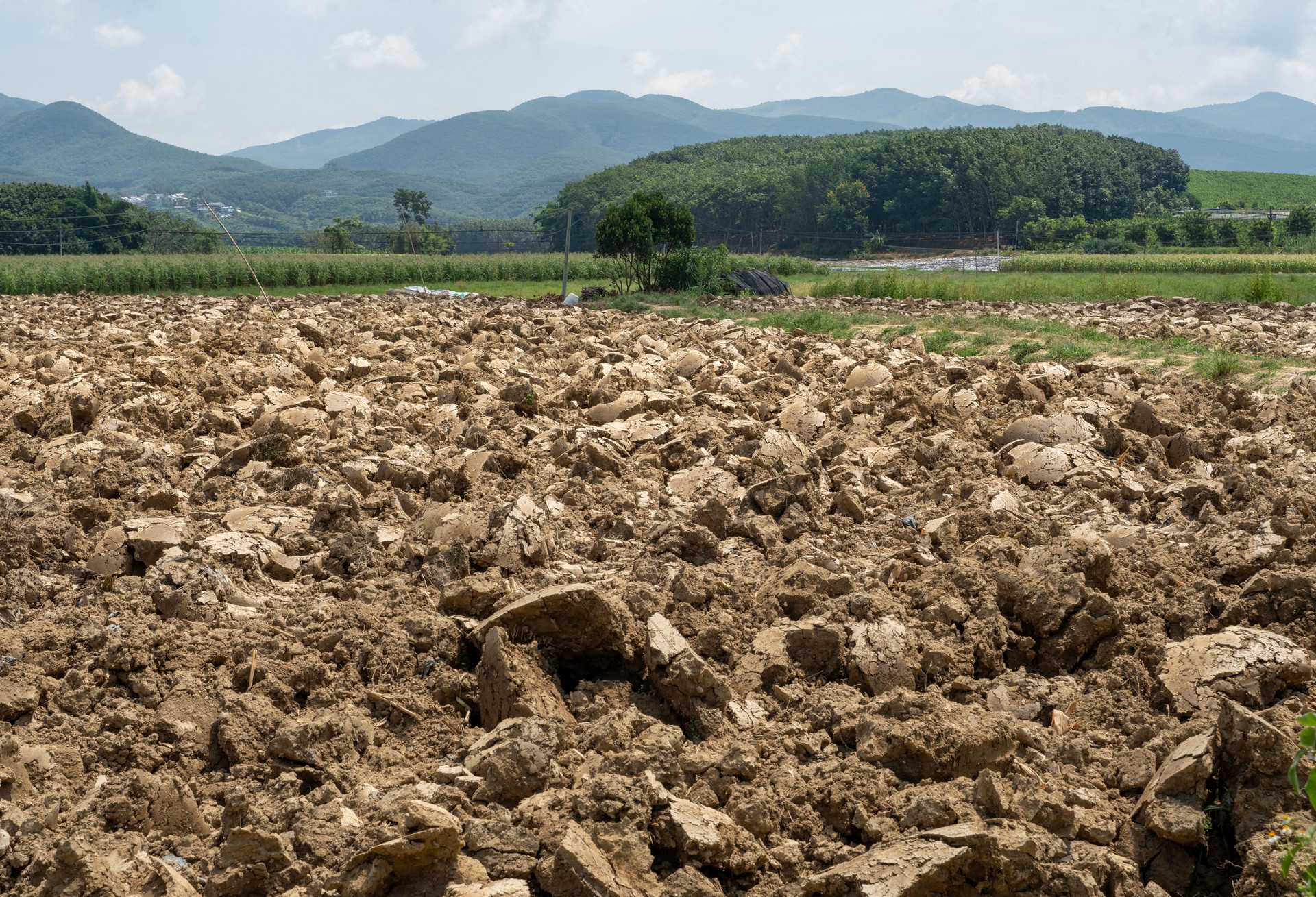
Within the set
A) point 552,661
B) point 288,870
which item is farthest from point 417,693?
point 288,870

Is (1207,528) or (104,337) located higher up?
(104,337)

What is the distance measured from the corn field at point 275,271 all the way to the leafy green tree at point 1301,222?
Answer: 93.7 feet

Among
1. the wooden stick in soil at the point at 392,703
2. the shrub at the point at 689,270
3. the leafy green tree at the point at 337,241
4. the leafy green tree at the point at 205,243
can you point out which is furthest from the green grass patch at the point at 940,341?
the leafy green tree at the point at 205,243

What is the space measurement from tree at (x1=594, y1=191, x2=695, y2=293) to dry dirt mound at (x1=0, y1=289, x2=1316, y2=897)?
1820 centimetres

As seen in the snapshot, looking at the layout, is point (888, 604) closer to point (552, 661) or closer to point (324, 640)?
point (552, 661)

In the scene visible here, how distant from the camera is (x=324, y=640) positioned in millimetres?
3939

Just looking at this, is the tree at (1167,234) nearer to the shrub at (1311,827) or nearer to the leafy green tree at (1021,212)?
the leafy green tree at (1021,212)

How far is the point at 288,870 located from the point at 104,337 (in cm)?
1052

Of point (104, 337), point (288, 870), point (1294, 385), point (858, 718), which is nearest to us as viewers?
point (288, 870)

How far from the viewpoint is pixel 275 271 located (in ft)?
108

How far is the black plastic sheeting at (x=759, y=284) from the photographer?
79.0ft

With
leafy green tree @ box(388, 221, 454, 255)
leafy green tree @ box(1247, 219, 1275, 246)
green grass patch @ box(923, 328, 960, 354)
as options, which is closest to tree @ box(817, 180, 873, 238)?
leafy green tree @ box(1247, 219, 1275, 246)

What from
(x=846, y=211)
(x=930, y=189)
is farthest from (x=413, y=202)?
(x=930, y=189)

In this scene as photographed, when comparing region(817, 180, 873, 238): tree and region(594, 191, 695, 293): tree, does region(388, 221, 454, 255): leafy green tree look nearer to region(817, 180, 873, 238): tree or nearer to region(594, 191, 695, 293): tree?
region(594, 191, 695, 293): tree
